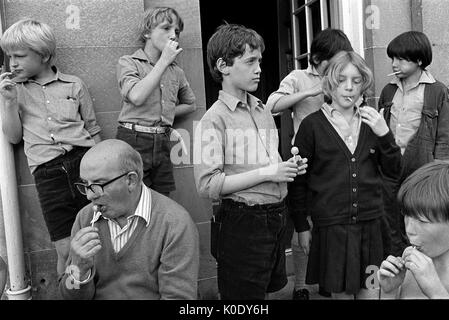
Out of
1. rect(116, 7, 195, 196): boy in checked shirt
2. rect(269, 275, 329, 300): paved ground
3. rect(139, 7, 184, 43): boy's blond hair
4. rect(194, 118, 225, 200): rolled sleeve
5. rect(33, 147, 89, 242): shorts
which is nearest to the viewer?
rect(194, 118, 225, 200): rolled sleeve

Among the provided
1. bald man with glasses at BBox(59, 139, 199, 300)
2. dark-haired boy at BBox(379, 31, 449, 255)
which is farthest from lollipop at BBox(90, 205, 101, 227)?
dark-haired boy at BBox(379, 31, 449, 255)

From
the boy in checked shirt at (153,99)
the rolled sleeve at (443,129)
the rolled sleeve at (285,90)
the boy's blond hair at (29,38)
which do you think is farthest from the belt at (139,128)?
the rolled sleeve at (443,129)

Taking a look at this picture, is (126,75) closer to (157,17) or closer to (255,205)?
(157,17)

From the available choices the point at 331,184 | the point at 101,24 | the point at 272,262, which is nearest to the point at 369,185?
the point at 331,184

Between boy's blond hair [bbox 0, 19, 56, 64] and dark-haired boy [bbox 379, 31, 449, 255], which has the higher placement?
boy's blond hair [bbox 0, 19, 56, 64]

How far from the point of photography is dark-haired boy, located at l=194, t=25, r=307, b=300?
7.33 feet

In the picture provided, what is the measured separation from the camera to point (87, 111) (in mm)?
2896

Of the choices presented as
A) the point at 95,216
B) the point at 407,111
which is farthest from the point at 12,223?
the point at 407,111

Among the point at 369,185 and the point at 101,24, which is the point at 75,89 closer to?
the point at 101,24

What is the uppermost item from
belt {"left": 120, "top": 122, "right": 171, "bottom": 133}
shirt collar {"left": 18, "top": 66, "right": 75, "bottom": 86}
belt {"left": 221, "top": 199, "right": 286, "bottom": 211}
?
shirt collar {"left": 18, "top": 66, "right": 75, "bottom": 86}

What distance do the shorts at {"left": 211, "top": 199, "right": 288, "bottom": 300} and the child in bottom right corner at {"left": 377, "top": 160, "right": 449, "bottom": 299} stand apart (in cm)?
73

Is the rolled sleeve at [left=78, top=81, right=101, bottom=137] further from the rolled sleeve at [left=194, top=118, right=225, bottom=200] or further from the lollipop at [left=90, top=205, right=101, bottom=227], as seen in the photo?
the lollipop at [left=90, top=205, right=101, bottom=227]

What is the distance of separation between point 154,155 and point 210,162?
2.40 feet

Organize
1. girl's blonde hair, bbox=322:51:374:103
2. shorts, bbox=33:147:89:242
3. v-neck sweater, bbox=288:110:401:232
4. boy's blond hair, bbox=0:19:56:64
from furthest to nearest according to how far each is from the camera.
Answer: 1. shorts, bbox=33:147:89:242
2. boy's blond hair, bbox=0:19:56:64
3. girl's blonde hair, bbox=322:51:374:103
4. v-neck sweater, bbox=288:110:401:232
